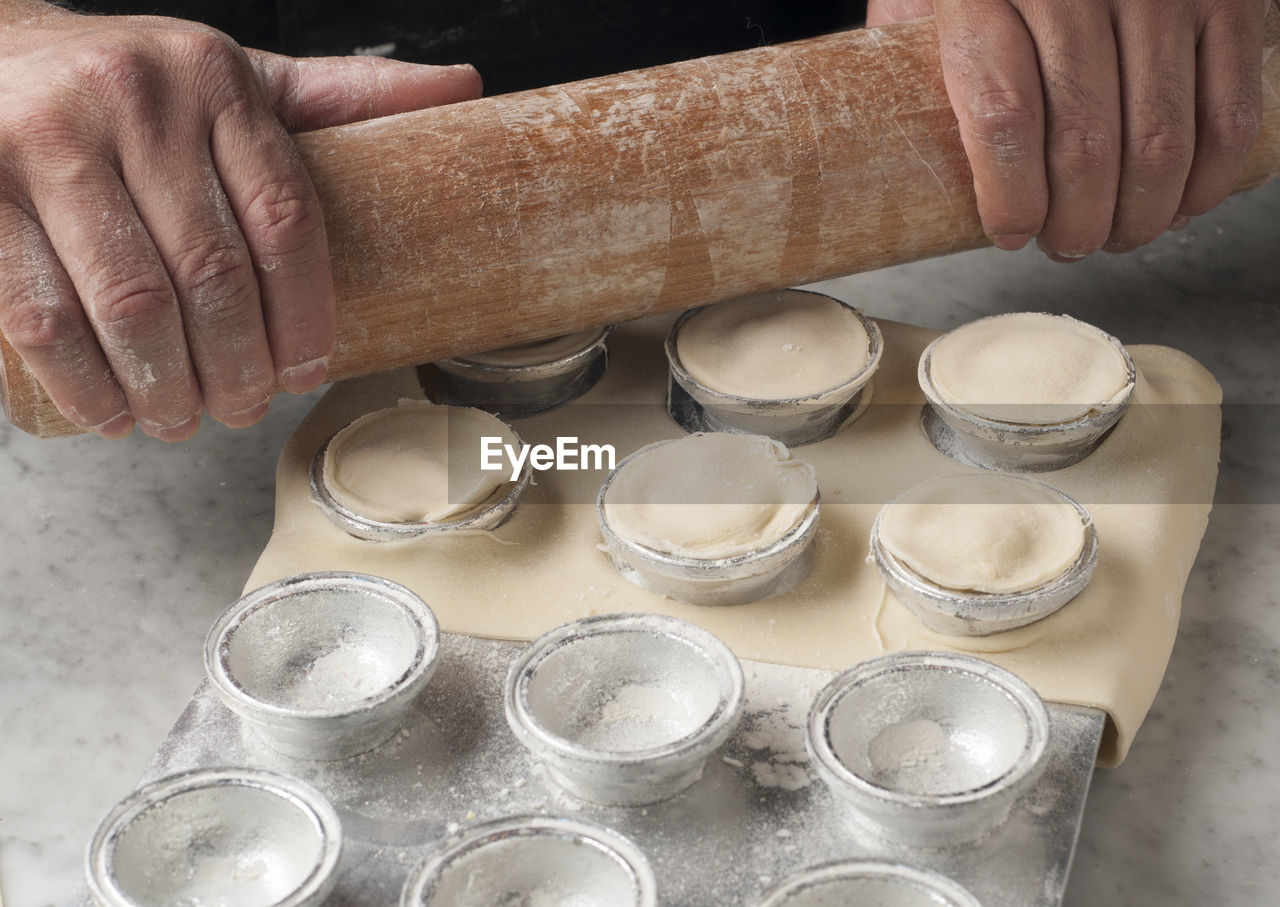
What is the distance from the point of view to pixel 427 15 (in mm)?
2398

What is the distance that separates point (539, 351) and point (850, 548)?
0.52 metres

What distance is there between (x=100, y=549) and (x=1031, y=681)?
122 cm

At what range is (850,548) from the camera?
5.25ft

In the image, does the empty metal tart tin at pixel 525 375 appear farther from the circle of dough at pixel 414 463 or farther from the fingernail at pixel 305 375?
the fingernail at pixel 305 375

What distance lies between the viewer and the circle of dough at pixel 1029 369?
1653mm

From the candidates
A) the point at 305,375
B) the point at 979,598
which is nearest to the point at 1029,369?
the point at 979,598

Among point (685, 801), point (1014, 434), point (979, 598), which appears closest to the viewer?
point (685, 801)

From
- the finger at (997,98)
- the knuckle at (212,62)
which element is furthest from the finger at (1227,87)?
the knuckle at (212,62)

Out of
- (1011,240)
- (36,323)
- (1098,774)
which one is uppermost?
(36,323)

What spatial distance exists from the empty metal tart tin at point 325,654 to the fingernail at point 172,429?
0.23 meters

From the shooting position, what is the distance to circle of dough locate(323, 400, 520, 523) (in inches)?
63.1

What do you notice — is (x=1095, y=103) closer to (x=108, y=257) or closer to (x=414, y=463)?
(x=414, y=463)

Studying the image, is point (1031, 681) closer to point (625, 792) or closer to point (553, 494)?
point (625, 792)

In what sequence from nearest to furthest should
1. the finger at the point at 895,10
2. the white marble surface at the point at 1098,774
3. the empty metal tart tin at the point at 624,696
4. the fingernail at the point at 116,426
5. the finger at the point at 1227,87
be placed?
1. the empty metal tart tin at the point at 624,696
2. the white marble surface at the point at 1098,774
3. the fingernail at the point at 116,426
4. the finger at the point at 1227,87
5. the finger at the point at 895,10
